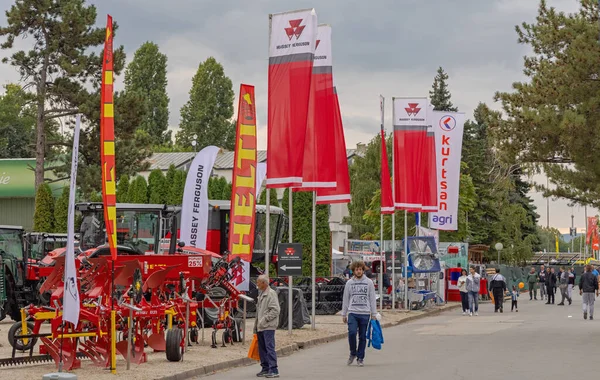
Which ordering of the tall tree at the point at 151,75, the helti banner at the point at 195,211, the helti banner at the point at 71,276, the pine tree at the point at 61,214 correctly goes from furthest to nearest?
the tall tree at the point at 151,75 < the pine tree at the point at 61,214 < the helti banner at the point at 195,211 < the helti banner at the point at 71,276

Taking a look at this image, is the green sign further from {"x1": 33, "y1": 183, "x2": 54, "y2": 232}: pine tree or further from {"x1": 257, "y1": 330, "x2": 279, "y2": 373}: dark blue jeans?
{"x1": 257, "y1": 330, "x2": 279, "y2": 373}: dark blue jeans

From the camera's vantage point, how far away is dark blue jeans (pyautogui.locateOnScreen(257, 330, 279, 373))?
635 inches

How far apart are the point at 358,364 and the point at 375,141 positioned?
230ft

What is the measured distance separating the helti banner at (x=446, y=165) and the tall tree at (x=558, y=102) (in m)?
9.58

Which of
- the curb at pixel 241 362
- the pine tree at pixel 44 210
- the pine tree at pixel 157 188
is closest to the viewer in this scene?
the curb at pixel 241 362

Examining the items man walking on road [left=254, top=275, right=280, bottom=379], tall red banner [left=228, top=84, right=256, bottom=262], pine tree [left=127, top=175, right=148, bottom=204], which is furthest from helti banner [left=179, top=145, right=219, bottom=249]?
pine tree [left=127, top=175, right=148, bottom=204]

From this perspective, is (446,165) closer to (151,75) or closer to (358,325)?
(358,325)

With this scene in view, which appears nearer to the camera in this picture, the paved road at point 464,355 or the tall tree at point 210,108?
the paved road at point 464,355

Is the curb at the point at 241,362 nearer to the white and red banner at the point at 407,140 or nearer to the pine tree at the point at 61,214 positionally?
the white and red banner at the point at 407,140

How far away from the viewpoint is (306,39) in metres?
23.6

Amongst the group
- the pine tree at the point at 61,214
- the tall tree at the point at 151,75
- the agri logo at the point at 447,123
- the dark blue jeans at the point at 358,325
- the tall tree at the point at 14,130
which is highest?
the tall tree at the point at 151,75

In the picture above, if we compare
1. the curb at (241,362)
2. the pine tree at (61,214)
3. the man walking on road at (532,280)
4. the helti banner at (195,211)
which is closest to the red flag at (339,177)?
the helti banner at (195,211)

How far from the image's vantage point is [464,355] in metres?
20.0

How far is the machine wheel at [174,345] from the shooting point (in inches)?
687
